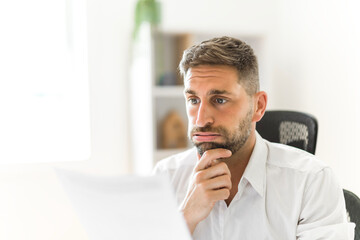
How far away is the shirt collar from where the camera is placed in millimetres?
1117

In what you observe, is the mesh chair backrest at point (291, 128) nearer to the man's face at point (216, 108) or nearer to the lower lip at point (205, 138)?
the man's face at point (216, 108)

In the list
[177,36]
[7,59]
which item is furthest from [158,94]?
[7,59]

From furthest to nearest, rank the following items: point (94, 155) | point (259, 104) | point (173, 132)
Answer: point (94, 155) → point (173, 132) → point (259, 104)

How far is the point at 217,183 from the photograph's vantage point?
40.6 inches

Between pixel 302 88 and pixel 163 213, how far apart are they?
213cm

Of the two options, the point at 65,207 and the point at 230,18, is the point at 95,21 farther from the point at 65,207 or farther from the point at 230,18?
the point at 65,207

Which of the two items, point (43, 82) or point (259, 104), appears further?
point (43, 82)

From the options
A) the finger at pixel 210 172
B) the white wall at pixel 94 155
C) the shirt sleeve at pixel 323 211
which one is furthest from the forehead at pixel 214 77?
the white wall at pixel 94 155

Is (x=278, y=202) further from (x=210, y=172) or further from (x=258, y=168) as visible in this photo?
(x=210, y=172)

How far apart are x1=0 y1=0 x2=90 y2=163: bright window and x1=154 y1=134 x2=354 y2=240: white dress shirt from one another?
5.36 ft

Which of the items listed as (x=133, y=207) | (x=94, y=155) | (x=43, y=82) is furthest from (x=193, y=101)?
(x=43, y=82)

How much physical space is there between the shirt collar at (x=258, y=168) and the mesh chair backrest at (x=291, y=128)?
0.20m

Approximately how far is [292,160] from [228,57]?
366 millimetres

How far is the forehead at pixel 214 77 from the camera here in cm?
109
